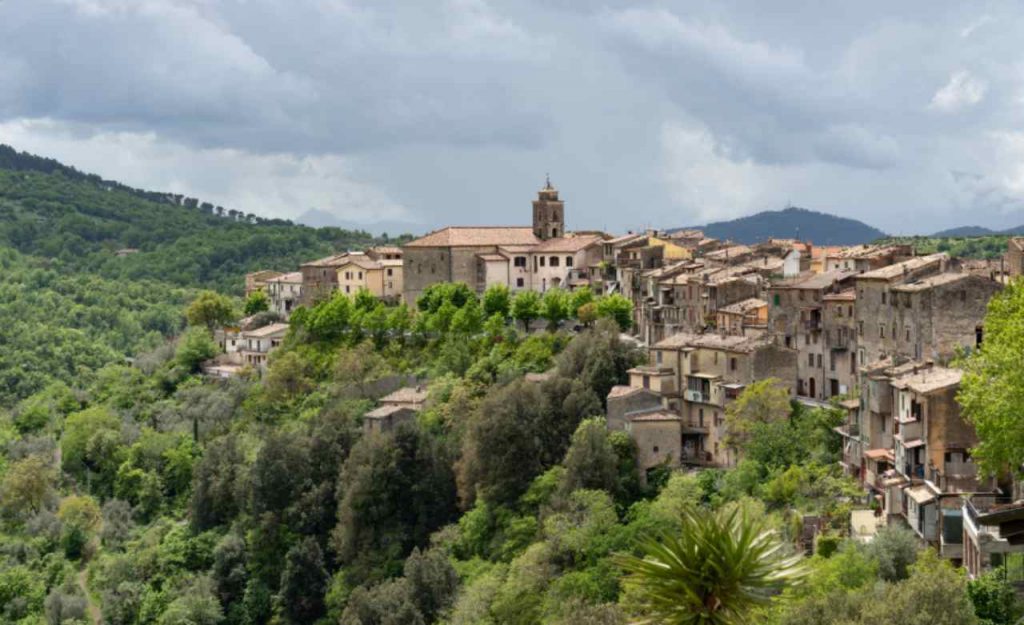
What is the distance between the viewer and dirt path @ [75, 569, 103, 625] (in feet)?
248

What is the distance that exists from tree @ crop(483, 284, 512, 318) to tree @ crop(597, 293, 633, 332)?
8.59m

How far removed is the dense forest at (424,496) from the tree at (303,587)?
103 mm

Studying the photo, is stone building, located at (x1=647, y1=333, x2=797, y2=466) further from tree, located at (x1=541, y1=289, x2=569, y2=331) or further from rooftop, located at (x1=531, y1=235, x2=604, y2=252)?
rooftop, located at (x1=531, y1=235, x2=604, y2=252)

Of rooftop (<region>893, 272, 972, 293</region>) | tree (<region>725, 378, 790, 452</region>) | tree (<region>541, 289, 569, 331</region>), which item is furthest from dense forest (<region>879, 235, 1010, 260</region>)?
rooftop (<region>893, 272, 972, 293</region>)

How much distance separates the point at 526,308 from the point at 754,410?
→ 26.1 m

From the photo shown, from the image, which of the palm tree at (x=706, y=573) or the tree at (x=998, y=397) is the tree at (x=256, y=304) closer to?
the tree at (x=998, y=397)

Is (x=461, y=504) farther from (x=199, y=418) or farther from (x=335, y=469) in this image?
(x=199, y=418)

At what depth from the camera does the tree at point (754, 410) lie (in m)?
58.5

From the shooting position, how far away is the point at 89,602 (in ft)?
255

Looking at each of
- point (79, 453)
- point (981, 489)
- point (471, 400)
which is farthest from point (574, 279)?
point (981, 489)

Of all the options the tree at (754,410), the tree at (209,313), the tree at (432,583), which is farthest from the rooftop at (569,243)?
the tree at (754,410)

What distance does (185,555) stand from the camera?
77.6 meters

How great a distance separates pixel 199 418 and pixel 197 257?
316ft

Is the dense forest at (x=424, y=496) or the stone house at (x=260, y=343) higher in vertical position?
the stone house at (x=260, y=343)
